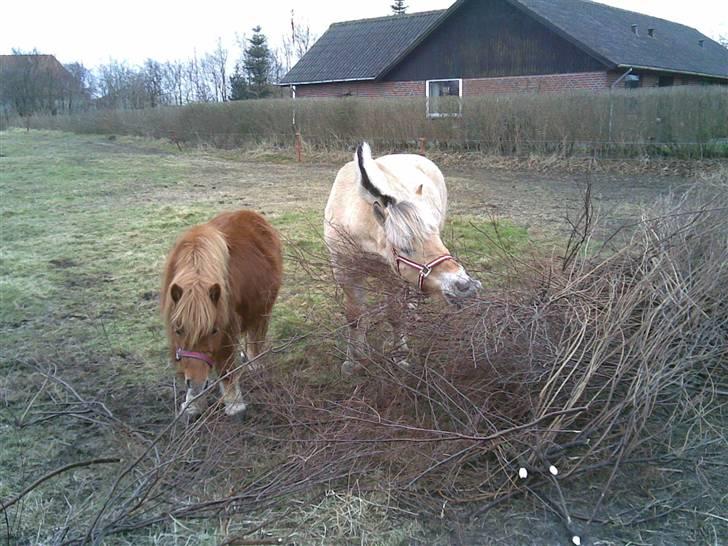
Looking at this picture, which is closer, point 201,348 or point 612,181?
point 201,348

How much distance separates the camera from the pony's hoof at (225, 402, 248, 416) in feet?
11.8

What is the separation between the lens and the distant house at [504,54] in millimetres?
22047

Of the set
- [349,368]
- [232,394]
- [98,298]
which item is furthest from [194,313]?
[98,298]

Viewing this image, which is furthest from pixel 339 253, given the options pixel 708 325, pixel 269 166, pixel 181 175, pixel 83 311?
pixel 269 166

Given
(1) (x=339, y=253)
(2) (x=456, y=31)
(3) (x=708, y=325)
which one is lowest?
(3) (x=708, y=325)

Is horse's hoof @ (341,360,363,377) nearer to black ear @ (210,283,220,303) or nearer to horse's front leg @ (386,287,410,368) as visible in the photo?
horse's front leg @ (386,287,410,368)

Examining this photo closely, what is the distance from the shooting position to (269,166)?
19609mm

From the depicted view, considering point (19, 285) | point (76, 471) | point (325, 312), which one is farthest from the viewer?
point (19, 285)

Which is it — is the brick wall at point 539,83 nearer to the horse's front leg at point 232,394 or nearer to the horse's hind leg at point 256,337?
the horse's hind leg at point 256,337

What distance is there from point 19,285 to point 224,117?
68.5ft

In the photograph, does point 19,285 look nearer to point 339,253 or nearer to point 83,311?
point 83,311

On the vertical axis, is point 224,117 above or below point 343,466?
above

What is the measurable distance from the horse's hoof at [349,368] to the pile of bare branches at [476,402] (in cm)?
8

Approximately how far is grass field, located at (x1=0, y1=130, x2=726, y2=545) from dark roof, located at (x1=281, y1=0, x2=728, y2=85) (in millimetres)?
11772
